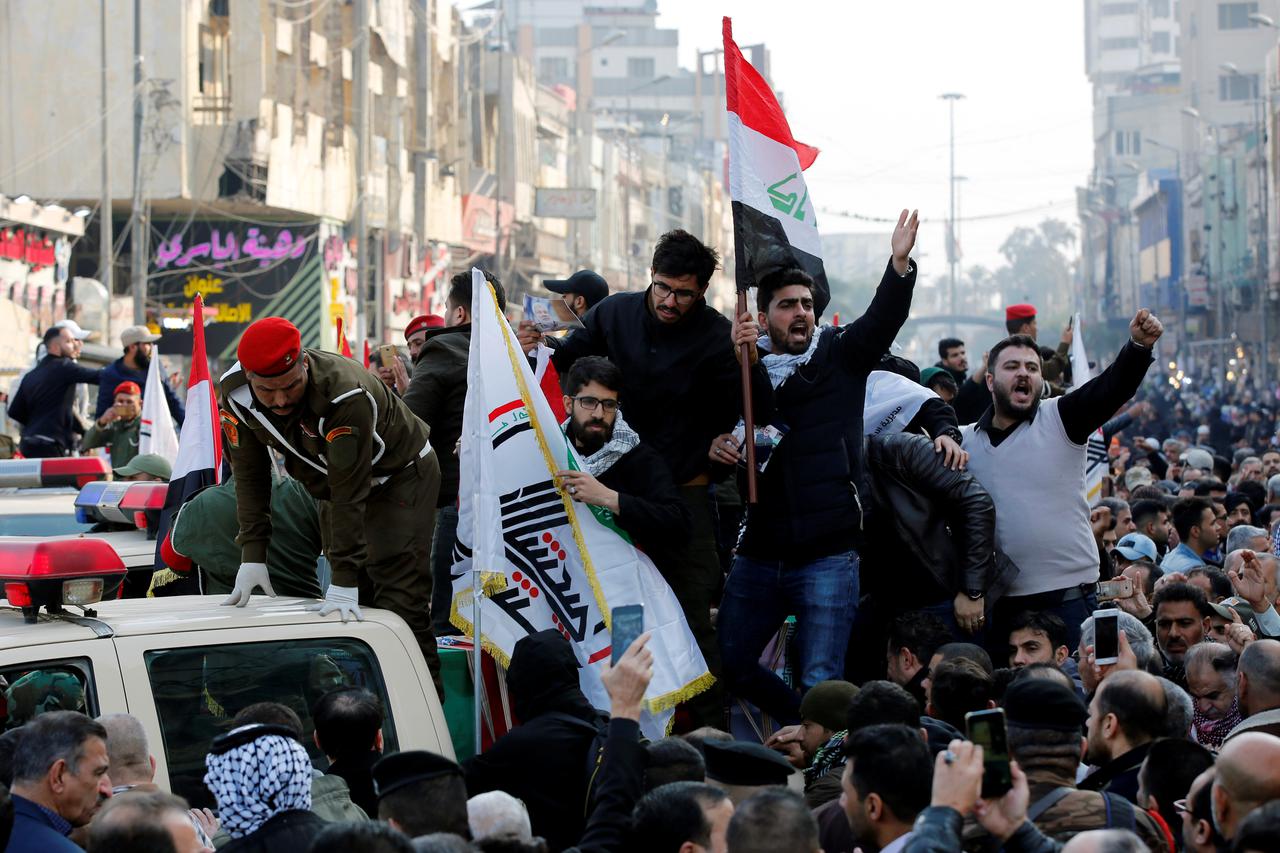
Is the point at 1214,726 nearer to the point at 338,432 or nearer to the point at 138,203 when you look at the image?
the point at 338,432

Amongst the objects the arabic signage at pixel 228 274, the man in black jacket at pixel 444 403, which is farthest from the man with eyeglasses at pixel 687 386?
the arabic signage at pixel 228 274

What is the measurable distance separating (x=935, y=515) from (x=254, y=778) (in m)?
3.47

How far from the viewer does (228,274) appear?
3875 centimetres

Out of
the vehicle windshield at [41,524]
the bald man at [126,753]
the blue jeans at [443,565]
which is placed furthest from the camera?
the vehicle windshield at [41,524]

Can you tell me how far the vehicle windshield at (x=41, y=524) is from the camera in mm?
8719

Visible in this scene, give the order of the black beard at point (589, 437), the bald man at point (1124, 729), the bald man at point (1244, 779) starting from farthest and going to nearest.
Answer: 1. the black beard at point (589, 437)
2. the bald man at point (1124, 729)
3. the bald man at point (1244, 779)

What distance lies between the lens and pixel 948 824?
150 inches

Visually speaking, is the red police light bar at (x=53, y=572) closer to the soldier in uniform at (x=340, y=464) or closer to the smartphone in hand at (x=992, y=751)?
the soldier in uniform at (x=340, y=464)

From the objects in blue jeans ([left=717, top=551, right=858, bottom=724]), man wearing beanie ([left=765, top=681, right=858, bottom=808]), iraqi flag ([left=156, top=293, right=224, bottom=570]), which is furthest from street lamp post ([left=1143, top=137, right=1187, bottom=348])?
man wearing beanie ([left=765, top=681, right=858, bottom=808])

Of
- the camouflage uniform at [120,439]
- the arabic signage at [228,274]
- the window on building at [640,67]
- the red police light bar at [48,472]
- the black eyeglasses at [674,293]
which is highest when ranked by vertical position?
the window on building at [640,67]

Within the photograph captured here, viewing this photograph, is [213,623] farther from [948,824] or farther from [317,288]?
[317,288]

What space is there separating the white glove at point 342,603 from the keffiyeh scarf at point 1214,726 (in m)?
2.88

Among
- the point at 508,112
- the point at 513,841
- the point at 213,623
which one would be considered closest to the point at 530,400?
the point at 213,623

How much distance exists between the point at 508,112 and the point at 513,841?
57.1 meters
